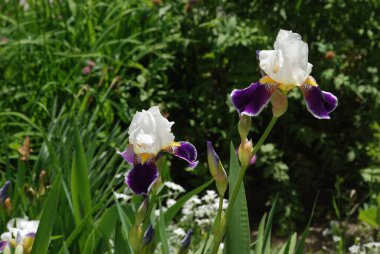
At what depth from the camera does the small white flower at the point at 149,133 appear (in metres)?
1.68

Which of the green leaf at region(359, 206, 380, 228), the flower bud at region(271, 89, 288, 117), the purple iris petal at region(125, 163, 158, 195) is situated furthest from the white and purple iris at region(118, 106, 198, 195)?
the green leaf at region(359, 206, 380, 228)

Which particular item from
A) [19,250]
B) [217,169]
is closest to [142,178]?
[217,169]

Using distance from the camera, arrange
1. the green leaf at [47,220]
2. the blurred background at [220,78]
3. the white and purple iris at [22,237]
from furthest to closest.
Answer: the blurred background at [220,78] → the white and purple iris at [22,237] → the green leaf at [47,220]

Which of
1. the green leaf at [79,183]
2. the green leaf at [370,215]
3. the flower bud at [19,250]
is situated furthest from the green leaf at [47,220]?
the green leaf at [370,215]

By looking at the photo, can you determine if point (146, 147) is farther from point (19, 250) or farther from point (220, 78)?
point (220, 78)

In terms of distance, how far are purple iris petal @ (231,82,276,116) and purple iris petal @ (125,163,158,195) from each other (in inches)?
9.1

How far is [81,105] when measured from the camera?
4105 mm

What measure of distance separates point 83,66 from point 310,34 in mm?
1511

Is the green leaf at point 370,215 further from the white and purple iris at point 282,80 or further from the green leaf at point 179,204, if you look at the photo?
the white and purple iris at point 282,80

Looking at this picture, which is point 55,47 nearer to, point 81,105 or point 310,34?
point 81,105

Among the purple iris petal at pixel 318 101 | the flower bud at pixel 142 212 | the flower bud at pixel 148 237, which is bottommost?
the flower bud at pixel 148 237

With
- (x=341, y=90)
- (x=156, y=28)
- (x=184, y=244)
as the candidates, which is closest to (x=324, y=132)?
(x=341, y=90)

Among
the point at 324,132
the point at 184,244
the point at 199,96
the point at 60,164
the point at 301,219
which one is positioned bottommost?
the point at 301,219

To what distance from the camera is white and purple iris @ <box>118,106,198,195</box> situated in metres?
1.66
